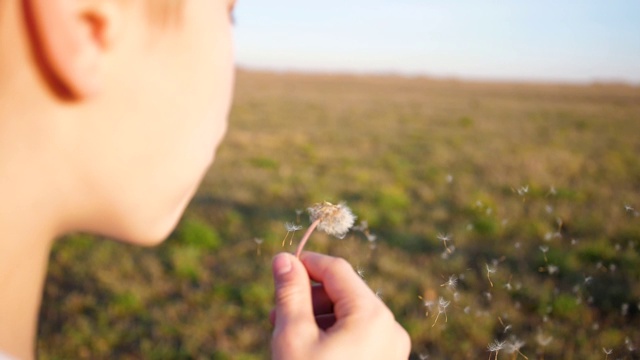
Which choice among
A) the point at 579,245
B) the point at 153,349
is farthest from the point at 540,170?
the point at 153,349

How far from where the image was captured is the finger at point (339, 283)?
0.96 m

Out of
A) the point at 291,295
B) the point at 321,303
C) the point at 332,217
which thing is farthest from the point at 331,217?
the point at 291,295

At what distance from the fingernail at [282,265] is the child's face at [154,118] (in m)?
0.18

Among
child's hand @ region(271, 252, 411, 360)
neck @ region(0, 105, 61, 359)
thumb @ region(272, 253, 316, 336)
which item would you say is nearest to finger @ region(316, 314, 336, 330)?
child's hand @ region(271, 252, 411, 360)

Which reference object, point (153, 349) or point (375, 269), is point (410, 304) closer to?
point (375, 269)

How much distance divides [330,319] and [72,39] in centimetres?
62

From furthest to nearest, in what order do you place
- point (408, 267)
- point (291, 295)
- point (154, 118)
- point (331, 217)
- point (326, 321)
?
1. point (408, 267)
2. point (331, 217)
3. point (326, 321)
4. point (291, 295)
5. point (154, 118)

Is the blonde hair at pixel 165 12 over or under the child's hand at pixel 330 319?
over

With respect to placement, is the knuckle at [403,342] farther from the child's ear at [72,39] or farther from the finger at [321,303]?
the child's ear at [72,39]

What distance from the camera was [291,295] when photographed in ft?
3.07

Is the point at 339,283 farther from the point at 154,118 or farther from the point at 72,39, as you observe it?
the point at 72,39

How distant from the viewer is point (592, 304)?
13.0ft

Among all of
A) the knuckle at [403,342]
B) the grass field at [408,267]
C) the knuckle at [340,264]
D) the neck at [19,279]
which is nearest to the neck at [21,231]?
the neck at [19,279]

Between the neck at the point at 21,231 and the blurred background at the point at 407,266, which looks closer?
the neck at the point at 21,231
